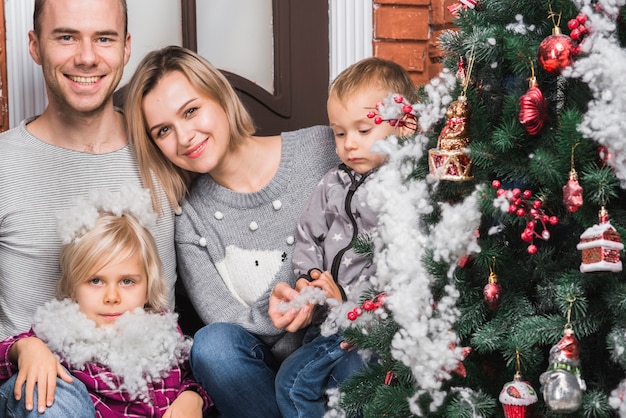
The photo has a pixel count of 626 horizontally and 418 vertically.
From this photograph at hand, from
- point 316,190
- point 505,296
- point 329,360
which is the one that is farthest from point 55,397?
point 505,296

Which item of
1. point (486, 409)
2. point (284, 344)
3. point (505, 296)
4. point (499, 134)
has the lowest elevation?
point (284, 344)

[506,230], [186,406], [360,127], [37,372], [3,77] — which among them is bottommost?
[186,406]

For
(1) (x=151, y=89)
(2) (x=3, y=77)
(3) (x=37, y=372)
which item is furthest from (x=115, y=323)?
(2) (x=3, y=77)

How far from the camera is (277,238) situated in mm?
2221

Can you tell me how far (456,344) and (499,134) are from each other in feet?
1.25

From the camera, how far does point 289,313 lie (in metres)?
1.93

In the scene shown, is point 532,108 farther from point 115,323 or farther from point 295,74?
point 295,74

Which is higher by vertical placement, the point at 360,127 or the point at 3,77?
the point at 3,77

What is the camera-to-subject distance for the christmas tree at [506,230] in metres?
1.27

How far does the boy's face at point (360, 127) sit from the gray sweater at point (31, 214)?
1.84 ft

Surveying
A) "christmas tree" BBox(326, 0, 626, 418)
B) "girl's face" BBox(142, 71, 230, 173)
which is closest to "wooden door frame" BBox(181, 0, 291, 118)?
"girl's face" BBox(142, 71, 230, 173)

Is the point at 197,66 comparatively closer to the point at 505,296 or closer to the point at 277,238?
the point at 277,238

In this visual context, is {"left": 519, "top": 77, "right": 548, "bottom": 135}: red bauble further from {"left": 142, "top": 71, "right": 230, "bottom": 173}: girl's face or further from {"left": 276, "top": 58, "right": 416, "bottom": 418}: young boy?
{"left": 142, "top": 71, "right": 230, "bottom": 173}: girl's face

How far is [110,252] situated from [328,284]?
0.52m
